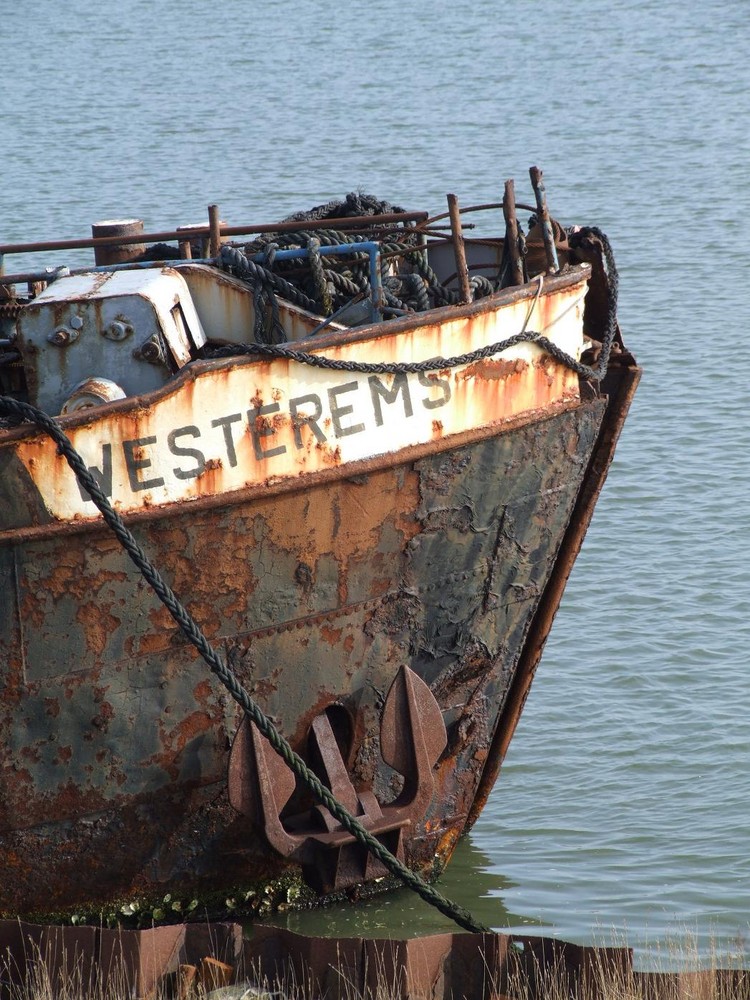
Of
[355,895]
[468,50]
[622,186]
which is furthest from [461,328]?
[468,50]

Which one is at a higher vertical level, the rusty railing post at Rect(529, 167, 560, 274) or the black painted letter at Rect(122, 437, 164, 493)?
the rusty railing post at Rect(529, 167, 560, 274)

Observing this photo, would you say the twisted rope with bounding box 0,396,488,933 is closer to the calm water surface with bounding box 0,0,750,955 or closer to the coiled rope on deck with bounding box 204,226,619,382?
the coiled rope on deck with bounding box 204,226,619,382

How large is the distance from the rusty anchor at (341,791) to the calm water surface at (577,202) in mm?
574

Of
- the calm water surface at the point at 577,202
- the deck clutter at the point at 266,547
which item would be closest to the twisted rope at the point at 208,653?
the deck clutter at the point at 266,547

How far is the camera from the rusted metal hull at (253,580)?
16.5 feet

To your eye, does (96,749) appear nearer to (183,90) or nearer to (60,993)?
(60,993)

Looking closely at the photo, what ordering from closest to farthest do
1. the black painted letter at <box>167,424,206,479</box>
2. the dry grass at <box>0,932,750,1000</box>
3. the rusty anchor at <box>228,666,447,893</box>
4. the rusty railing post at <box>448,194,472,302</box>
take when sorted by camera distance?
the dry grass at <box>0,932,750,1000</box> < the black painted letter at <box>167,424,206,479</box> < the rusty anchor at <box>228,666,447,893</box> < the rusty railing post at <box>448,194,472,302</box>

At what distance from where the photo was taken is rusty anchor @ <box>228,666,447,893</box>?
212 inches

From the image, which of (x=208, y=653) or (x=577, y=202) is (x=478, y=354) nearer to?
(x=208, y=653)

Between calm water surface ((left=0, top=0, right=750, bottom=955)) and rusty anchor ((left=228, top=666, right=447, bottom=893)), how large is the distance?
0.57 metres

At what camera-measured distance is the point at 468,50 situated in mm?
27859

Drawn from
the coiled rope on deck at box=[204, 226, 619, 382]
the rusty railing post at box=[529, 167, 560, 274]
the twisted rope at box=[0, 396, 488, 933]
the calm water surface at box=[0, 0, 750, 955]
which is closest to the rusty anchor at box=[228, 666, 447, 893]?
the twisted rope at box=[0, 396, 488, 933]

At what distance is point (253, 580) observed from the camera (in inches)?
211

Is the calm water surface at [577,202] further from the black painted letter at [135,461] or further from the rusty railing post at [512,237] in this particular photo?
the rusty railing post at [512,237]
